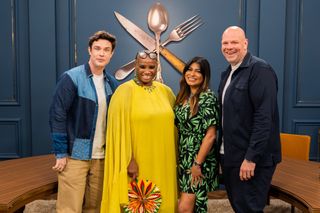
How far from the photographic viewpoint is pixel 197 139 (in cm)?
193

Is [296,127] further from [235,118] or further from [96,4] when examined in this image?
[96,4]

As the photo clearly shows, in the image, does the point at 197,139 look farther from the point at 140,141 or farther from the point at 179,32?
the point at 179,32

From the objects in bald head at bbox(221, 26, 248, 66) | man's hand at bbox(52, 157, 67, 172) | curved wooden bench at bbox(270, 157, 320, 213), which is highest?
bald head at bbox(221, 26, 248, 66)

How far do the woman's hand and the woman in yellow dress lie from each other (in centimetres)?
12

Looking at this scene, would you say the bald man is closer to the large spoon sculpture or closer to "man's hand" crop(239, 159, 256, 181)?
"man's hand" crop(239, 159, 256, 181)

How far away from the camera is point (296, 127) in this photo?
3.65 meters

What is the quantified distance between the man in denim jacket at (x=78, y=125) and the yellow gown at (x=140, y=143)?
0.09 m

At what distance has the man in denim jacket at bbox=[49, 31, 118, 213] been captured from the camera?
6.06 feet

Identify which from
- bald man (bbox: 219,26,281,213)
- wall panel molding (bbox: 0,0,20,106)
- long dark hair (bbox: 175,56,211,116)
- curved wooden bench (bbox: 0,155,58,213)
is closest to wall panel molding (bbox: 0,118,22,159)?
wall panel molding (bbox: 0,0,20,106)

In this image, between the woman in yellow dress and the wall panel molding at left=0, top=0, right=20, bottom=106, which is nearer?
the woman in yellow dress

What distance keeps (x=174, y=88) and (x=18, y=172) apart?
191 centimetres

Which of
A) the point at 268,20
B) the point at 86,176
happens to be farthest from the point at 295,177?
the point at 268,20

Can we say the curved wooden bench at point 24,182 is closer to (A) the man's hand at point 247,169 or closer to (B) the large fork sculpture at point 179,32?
(A) the man's hand at point 247,169

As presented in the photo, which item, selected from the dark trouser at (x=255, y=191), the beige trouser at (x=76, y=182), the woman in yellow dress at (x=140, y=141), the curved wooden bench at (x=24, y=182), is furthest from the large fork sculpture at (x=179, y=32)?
the dark trouser at (x=255, y=191)
